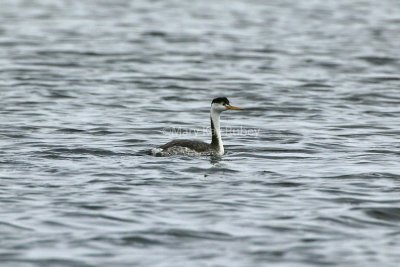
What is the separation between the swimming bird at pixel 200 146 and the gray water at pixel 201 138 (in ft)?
0.94

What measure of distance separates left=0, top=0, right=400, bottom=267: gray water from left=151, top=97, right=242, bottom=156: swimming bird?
287 millimetres

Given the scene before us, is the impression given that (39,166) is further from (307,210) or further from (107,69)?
(107,69)

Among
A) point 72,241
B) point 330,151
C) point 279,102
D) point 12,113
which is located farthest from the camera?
point 279,102

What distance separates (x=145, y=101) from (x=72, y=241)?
50.7 ft

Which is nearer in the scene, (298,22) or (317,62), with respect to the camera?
(317,62)

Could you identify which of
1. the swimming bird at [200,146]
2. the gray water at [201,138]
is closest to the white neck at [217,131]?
the swimming bird at [200,146]

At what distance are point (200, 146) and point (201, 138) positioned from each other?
3315 millimetres

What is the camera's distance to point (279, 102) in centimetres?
2845

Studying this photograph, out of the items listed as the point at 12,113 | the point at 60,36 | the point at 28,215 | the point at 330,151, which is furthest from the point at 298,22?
the point at 28,215

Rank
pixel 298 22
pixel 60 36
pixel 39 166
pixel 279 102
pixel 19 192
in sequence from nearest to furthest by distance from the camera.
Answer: pixel 19 192 < pixel 39 166 < pixel 279 102 < pixel 60 36 < pixel 298 22

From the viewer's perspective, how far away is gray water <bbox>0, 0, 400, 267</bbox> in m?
13.4

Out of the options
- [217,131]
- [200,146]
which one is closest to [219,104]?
[217,131]

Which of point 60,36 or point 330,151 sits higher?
point 60,36

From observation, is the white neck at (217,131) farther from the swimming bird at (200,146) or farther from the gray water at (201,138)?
the gray water at (201,138)
